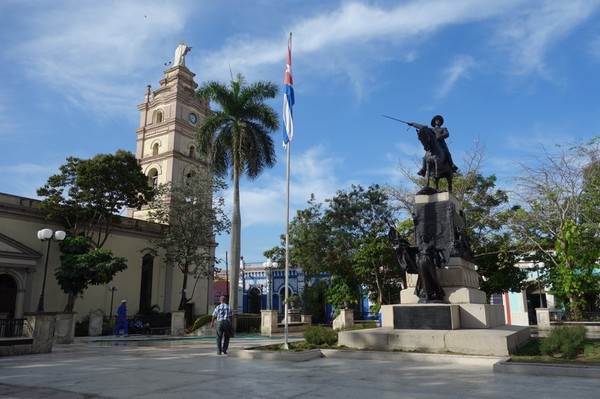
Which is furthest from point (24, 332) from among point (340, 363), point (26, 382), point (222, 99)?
point (222, 99)

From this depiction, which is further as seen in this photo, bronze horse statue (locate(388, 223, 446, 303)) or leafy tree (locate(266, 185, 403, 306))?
leafy tree (locate(266, 185, 403, 306))

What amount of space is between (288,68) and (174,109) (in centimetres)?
2841

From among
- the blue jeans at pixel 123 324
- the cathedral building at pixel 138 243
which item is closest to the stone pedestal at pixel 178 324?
the blue jeans at pixel 123 324

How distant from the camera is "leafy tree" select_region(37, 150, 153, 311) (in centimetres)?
2503

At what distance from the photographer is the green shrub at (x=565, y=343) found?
8320 millimetres

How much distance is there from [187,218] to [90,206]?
20.6 feet

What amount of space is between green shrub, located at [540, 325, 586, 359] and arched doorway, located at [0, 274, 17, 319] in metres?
26.9

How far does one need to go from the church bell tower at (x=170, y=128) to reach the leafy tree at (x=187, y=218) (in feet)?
18.9

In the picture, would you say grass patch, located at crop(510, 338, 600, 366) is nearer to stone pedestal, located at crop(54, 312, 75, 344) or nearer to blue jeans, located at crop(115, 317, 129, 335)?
stone pedestal, located at crop(54, 312, 75, 344)

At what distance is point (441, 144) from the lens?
13.1 m

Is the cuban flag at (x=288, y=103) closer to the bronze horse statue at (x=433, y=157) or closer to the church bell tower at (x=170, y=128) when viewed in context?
the bronze horse statue at (x=433, y=157)

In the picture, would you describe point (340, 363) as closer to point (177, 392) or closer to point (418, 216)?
point (177, 392)

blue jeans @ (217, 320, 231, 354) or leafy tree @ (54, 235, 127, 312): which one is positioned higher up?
leafy tree @ (54, 235, 127, 312)

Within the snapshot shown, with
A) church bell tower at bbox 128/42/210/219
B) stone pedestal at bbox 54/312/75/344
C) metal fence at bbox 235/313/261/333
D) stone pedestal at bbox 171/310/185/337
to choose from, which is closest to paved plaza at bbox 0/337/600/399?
stone pedestal at bbox 54/312/75/344
